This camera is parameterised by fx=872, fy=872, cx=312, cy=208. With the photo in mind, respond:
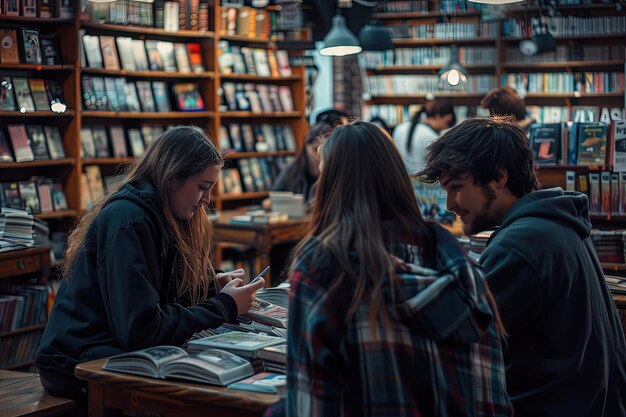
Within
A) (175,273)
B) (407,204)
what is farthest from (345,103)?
(407,204)

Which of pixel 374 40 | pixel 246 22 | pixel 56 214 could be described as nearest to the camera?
pixel 56 214

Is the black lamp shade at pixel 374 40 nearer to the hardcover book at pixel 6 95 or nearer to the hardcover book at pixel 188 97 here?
the hardcover book at pixel 188 97

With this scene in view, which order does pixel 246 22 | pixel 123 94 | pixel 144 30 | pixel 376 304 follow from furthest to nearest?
pixel 246 22 → pixel 144 30 → pixel 123 94 → pixel 376 304

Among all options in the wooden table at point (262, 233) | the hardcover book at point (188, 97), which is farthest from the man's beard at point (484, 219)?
the hardcover book at point (188, 97)

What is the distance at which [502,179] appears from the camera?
7.94ft

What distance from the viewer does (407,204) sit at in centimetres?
181

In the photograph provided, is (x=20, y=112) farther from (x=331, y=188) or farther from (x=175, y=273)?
(x=331, y=188)

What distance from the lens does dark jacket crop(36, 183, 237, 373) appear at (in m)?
2.43

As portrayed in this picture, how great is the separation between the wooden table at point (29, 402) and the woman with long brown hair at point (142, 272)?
0.04m

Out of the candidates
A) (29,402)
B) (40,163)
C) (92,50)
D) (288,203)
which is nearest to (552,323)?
(29,402)

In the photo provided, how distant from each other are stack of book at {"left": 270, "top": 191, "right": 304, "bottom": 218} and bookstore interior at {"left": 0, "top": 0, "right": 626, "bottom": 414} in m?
0.01

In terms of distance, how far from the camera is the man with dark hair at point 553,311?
86.1 inches

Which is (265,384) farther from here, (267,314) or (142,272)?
(267,314)

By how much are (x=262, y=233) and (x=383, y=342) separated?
4307mm
